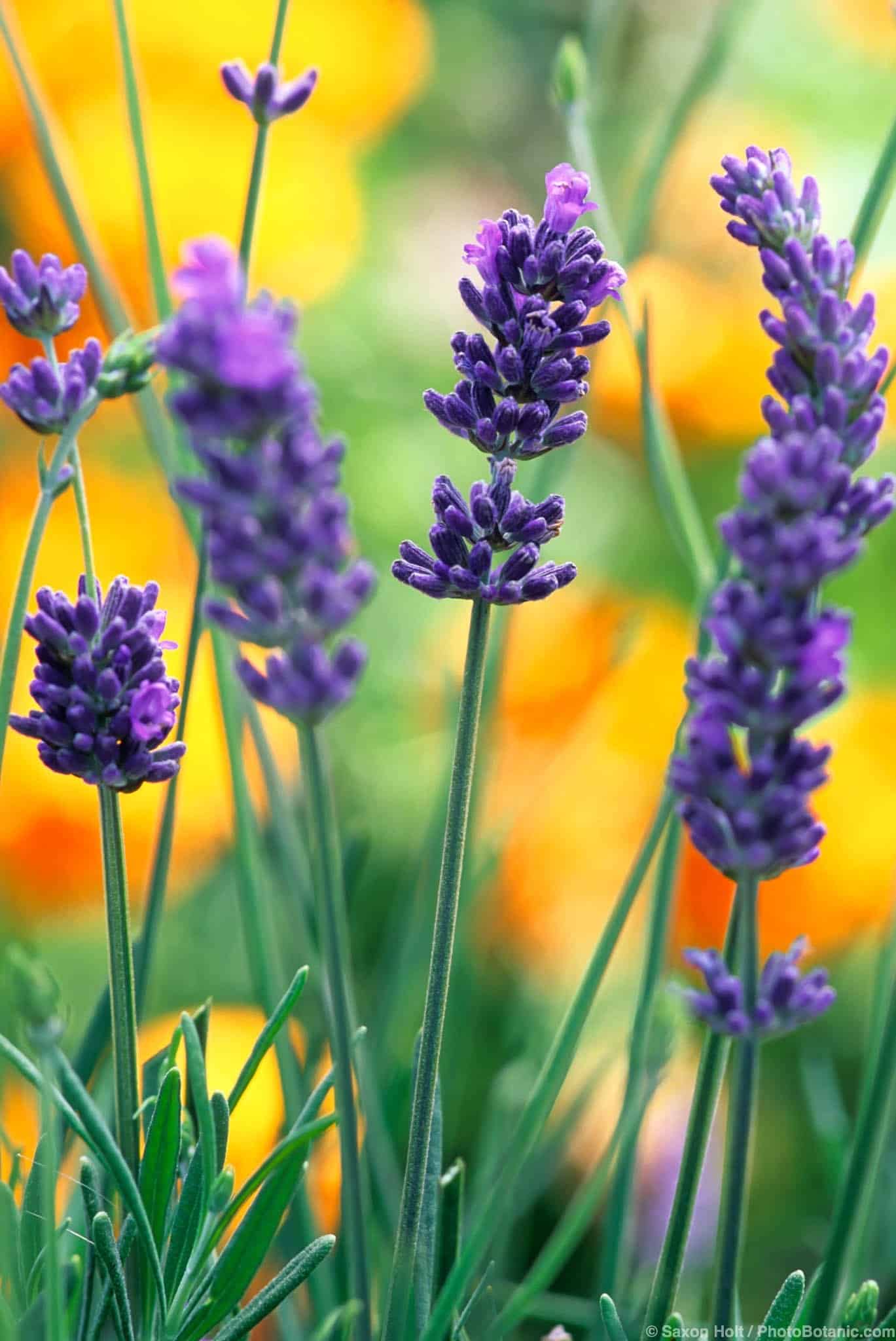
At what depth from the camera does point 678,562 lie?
1.76 meters

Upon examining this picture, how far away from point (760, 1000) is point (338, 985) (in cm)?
8

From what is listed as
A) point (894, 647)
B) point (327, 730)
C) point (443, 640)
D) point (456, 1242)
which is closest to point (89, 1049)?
point (456, 1242)

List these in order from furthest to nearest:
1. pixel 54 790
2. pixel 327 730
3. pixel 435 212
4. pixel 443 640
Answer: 1. pixel 435 212
2. pixel 327 730
3. pixel 443 640
4. pixel 54 790

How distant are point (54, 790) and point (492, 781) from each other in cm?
31

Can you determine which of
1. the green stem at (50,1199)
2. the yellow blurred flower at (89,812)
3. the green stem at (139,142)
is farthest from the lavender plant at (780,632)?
the yellow blurred flower at (89,812)

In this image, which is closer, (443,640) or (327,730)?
(443,640)

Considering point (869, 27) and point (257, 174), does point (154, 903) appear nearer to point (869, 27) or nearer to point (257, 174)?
point (257, 174)

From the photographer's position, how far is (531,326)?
1.09 feet

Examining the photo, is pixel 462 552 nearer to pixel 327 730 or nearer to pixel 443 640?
pixel 443 640

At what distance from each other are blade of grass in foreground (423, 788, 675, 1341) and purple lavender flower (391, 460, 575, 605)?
0.09m

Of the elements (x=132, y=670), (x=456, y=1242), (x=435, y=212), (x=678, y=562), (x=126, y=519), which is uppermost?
(x=435, y=212)

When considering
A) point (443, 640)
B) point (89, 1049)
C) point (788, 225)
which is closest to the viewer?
point (788, 225)

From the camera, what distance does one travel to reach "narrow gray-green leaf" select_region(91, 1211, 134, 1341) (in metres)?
0.33

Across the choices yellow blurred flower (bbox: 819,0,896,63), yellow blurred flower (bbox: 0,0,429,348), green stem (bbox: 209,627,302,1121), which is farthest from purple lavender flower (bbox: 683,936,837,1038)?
yellow blurred flower (bbox: 819,0,896,63)
